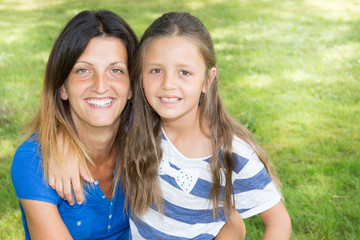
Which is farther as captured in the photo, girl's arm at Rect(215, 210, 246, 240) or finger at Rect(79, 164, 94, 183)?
girl's arm at Rect(215, 210, 246, 240)

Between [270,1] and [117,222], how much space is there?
22.2 feet

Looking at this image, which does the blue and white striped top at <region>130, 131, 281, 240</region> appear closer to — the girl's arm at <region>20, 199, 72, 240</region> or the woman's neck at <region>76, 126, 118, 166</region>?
the woman's neck at <region>76, 126, 118, 166</region>

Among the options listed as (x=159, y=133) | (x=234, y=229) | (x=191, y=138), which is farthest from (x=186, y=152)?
(x=234, y=229)

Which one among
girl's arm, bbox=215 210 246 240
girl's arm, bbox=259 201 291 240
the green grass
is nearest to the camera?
girl's arm, bbox=259 201 291 240

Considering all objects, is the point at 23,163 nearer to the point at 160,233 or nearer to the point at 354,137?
the point at 160,233

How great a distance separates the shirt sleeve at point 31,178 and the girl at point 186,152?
45 centimetres

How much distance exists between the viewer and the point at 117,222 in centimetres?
250

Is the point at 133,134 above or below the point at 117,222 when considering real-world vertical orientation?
above

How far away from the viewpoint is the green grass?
299 cm

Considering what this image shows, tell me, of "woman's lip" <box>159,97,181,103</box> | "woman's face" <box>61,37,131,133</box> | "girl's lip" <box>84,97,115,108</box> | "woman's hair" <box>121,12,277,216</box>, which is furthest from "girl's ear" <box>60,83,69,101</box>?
"woman's lip" <box>159,97,181,103</box>

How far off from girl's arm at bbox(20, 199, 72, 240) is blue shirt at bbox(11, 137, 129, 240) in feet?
0.10

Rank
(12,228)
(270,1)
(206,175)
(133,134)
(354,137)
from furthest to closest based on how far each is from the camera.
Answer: (270,1)
(354,137)
(12,228)
(133,134)
(206,175)

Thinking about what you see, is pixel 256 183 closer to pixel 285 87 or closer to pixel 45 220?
pixel 45 220

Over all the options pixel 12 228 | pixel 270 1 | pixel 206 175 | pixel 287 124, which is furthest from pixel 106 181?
pixel 270 1
